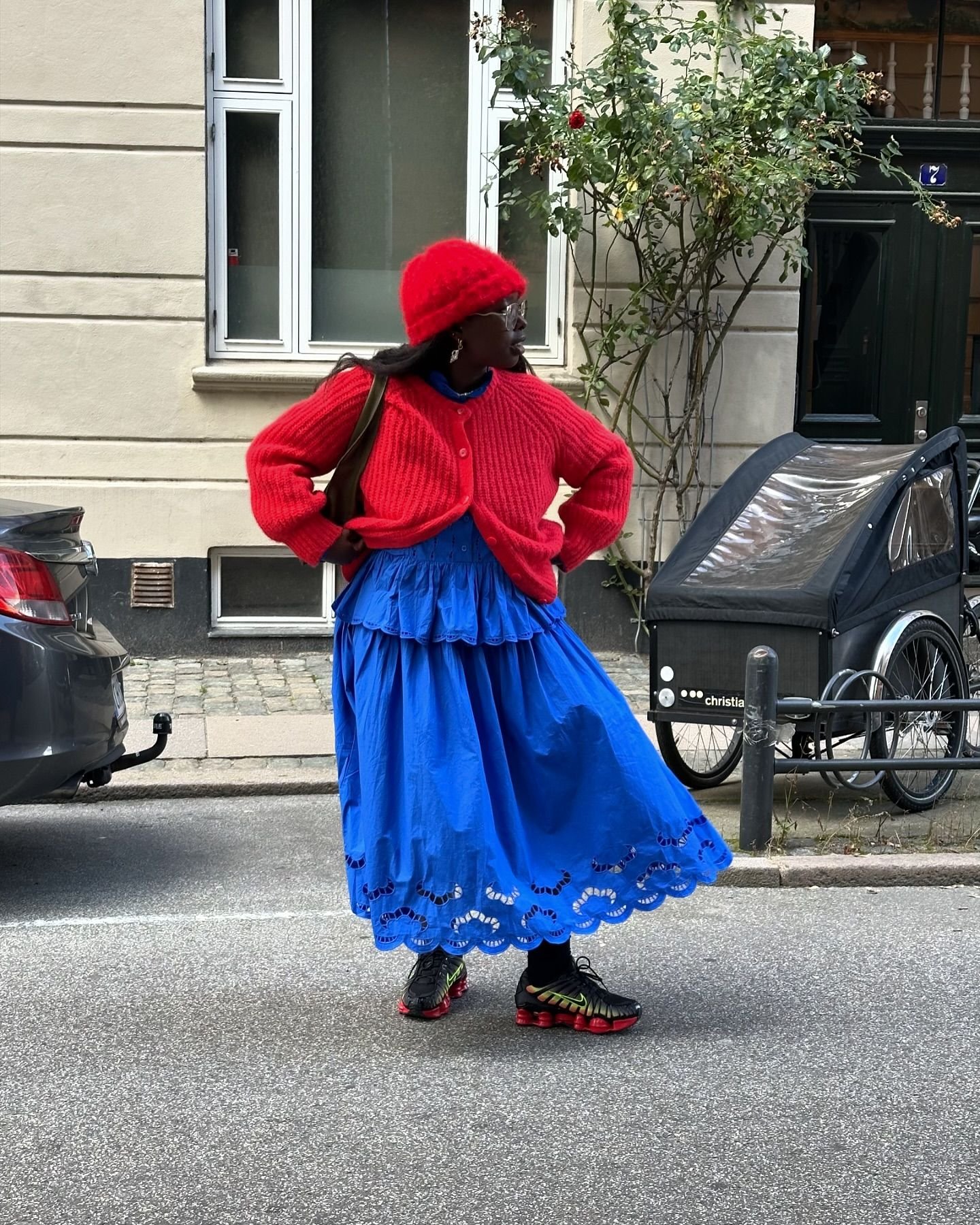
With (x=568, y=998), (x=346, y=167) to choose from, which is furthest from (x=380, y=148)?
(x=568, y=998)

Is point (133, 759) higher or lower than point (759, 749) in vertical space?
lower

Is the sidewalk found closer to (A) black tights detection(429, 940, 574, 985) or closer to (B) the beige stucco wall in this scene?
(B) the beige stucco wall

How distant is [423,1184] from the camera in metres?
3.24

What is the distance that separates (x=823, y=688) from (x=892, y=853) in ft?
2.12

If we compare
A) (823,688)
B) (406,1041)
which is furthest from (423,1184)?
(823,688)

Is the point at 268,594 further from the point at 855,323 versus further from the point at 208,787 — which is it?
the point at 855,323

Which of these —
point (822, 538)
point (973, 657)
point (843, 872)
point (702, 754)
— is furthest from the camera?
point (973, 657)

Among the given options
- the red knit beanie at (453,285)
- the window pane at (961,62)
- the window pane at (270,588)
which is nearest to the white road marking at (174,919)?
the red knit beanie at (453,285)

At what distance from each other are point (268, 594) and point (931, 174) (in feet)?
17.4

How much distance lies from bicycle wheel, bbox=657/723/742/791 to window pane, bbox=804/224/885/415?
4679mm

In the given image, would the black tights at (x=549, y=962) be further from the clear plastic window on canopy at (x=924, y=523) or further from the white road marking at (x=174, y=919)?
the clear plastic window on canopy at (x=924, y=523)

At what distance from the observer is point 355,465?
3.96 metres

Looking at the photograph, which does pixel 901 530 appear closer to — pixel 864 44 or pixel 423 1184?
pixel 423 1184

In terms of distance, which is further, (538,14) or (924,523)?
(538,14)
